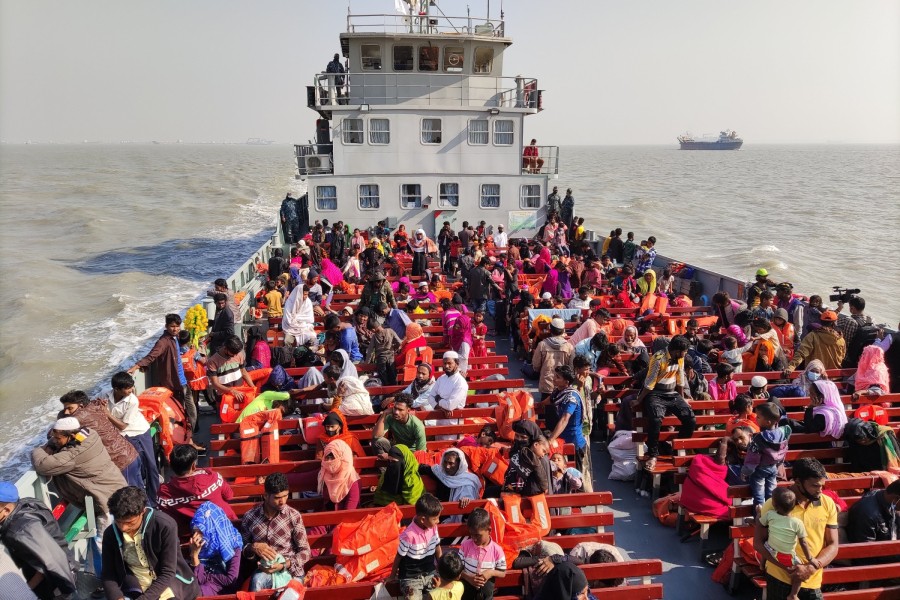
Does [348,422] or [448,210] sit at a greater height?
[448,210]

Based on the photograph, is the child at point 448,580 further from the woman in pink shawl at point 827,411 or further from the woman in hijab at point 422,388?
the woman in pink shawl at point 827,411

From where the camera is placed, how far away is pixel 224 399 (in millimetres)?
7879

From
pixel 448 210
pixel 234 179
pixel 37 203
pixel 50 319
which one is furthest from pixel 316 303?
pixel 234 179

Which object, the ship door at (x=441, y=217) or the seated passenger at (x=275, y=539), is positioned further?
the ship door at (x=441, y=217)

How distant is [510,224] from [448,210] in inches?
87.8

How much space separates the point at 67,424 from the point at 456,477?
351cm

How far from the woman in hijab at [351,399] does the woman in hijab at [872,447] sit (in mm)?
5395

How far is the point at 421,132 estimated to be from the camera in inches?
825

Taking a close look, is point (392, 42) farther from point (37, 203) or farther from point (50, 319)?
point (37, 203)

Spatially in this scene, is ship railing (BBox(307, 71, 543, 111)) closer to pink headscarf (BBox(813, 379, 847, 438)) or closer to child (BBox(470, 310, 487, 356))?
child (BBox(470, 310, 487, 356))

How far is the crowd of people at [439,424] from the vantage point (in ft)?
15.5

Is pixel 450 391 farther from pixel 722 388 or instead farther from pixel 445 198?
pixel 445 198

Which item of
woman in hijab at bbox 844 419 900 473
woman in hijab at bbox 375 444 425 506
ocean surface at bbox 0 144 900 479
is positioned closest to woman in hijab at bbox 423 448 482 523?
woman in hijab at bbox 375 444 425 506

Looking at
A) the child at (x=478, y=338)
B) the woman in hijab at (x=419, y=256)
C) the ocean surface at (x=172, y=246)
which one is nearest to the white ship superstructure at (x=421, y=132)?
the woman in hijab at (x=419, y=256)
